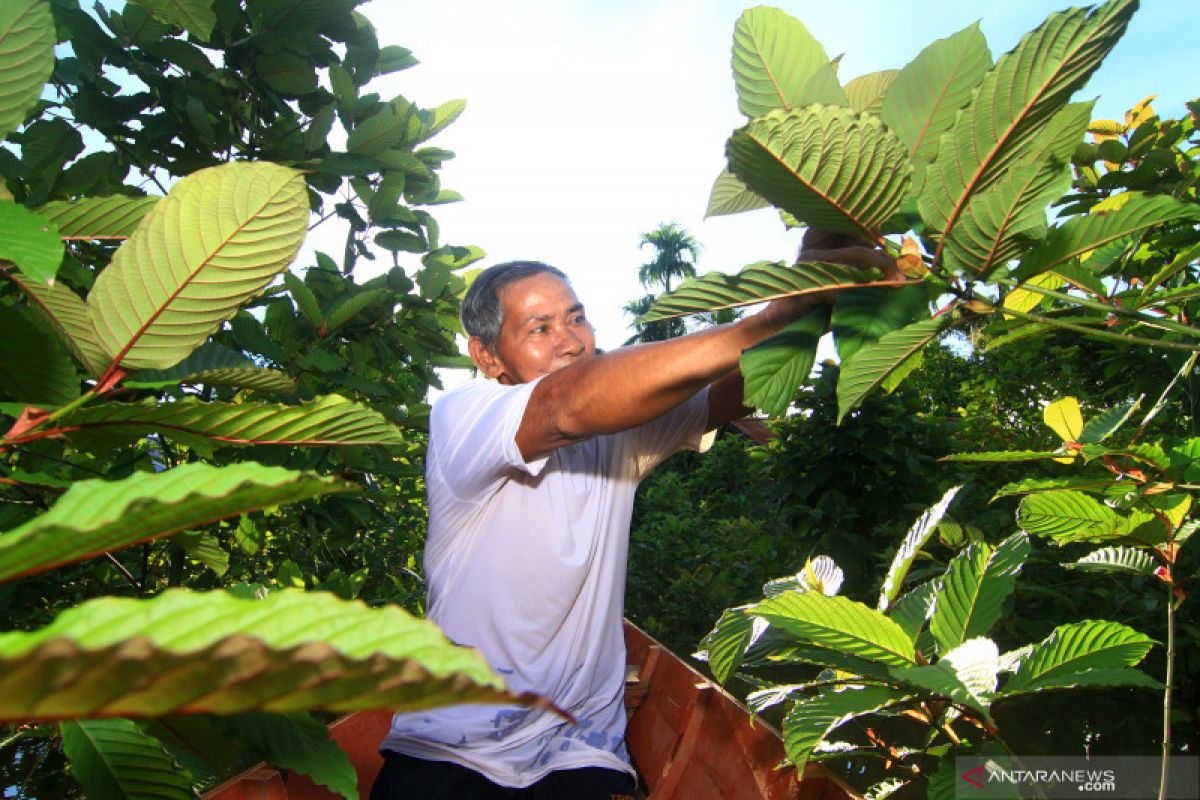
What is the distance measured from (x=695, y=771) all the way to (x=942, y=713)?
4.16 ft

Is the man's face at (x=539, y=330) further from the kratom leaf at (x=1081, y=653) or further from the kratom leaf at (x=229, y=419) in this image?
the kratom leaf at (x=229, y=419)

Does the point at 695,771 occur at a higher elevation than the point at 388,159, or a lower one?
lower

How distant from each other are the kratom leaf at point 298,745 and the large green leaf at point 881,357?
0.54 metres

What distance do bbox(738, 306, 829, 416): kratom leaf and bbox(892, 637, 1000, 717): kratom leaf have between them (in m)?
0.40

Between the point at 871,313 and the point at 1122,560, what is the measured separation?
101 centimetres

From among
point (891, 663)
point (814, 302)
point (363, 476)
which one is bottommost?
point (891, 663)

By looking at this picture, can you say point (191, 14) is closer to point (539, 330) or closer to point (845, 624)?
point (539, 330)

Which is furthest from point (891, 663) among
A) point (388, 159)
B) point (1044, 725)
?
point (1044, 725)

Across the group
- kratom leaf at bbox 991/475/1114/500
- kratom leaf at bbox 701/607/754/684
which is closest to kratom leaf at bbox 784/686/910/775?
kratom leaf at bbox 701/607/754/684

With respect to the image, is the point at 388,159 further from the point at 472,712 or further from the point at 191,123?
the point at 472,712

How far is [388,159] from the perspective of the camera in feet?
7.94

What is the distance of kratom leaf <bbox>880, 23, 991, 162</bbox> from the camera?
71cm

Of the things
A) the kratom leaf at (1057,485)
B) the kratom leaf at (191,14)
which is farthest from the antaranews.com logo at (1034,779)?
the kratom leaf at (191,14)

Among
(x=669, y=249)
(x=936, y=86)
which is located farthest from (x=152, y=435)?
(x=669, y=249)
